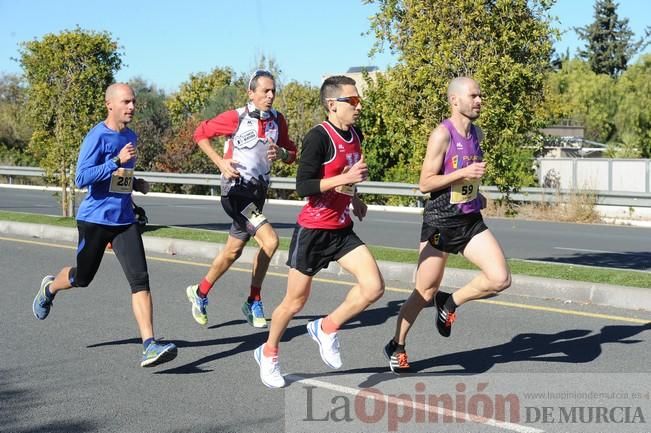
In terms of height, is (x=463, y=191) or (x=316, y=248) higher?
(x=463, y=191)

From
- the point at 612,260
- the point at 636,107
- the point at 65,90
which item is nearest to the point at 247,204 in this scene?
the point at 612,260

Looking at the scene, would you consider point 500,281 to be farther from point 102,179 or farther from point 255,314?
point 102,179

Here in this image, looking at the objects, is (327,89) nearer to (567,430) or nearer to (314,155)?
(314,155)

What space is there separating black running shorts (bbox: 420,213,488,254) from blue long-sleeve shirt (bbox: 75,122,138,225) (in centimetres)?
221

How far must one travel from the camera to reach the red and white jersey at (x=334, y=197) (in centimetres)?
621

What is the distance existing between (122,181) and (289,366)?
1772 millimetres

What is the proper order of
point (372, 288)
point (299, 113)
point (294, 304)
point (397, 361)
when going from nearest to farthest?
1. point (372, 288)
2. point (294, 304)
3. point (397, 361)
4. point (299, 113)

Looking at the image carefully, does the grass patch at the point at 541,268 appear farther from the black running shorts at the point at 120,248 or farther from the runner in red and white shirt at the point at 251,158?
the black running shorts at the point at 120,248

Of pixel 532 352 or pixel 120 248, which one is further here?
pixel 532 352

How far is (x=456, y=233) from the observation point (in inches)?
260

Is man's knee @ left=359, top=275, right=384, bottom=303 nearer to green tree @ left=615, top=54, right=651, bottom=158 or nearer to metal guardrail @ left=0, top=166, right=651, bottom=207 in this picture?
metal guardrail @ left=0, top=166, right=651, bottom=207

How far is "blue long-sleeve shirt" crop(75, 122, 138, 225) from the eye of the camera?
6.76m

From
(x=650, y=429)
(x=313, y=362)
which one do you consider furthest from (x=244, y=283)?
(x=650, y=429)

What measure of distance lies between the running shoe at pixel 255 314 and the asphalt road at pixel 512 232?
19.4ft
